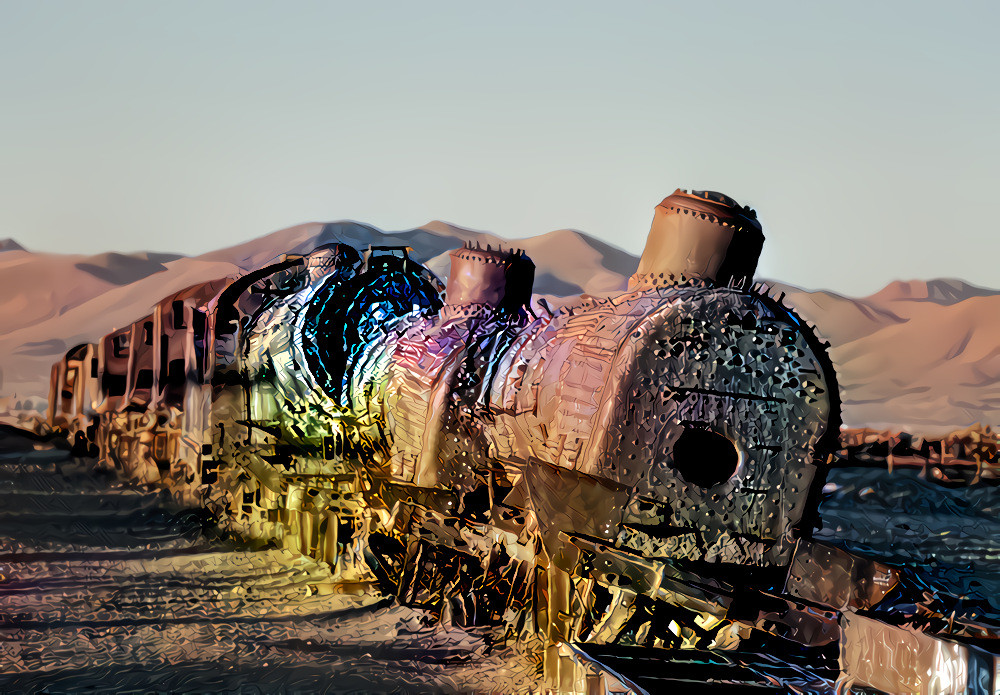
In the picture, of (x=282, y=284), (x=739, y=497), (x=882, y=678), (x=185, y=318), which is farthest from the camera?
(x=185, y=318)

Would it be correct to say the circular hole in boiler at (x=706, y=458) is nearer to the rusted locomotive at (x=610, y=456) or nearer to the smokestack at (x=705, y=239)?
the rusted locomotive at (x=610, y=456)

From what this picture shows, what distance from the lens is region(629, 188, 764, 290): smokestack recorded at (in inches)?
193

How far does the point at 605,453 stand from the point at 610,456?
28 millimetres

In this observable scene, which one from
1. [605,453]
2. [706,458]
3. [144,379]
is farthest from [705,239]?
[144,379]

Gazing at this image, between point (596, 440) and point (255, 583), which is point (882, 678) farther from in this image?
point (255, 583)

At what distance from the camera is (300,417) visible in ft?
30.2

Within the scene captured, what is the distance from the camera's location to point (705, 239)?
4.93 meters

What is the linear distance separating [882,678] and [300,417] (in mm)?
6739

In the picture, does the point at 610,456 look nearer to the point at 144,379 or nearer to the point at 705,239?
the point at 705,239

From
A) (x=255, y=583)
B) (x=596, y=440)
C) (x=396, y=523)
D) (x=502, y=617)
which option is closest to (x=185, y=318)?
(x=255, y=583)

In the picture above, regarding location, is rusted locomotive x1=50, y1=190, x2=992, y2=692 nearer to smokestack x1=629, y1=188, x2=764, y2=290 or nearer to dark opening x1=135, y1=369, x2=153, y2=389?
smokestack x1=629, y1=188, x2=764, y2=290

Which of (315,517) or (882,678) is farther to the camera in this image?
(315,517)

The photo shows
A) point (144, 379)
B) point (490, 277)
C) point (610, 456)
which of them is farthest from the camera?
point (144, 379)

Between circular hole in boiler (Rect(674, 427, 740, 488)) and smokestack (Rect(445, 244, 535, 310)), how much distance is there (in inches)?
93.1
